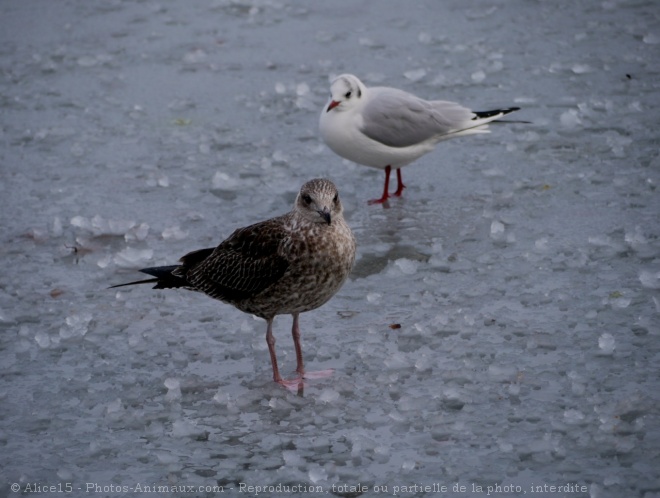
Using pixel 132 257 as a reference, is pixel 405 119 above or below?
above

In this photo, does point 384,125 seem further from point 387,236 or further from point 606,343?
point 606,343

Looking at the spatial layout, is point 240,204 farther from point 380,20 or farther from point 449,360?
point 380,20

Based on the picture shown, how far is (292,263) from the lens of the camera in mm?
4961

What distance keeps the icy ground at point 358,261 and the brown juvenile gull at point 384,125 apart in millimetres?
359

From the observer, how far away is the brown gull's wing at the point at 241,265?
5.06 metres

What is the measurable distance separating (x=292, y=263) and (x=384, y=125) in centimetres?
250

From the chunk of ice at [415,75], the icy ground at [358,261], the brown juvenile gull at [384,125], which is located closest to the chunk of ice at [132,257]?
the icy ground at [358,261]

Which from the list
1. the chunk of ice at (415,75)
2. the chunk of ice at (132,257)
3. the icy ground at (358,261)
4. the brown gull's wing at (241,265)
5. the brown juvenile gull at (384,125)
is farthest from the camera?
the chunk of ice at (415,75)

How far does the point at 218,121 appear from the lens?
8.57 meters

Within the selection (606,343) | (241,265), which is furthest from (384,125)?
(606,343)

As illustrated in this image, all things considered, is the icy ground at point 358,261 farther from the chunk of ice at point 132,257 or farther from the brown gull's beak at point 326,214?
the brown gull's beak at point 326,214

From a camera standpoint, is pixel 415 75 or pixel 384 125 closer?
pixel 384 125

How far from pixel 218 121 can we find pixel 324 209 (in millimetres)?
3834

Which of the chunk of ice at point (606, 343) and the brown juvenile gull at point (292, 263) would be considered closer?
the brown juvenile gull at point (292, 263)
